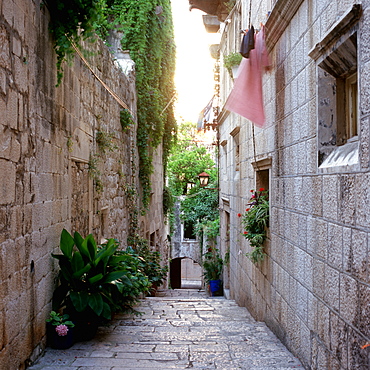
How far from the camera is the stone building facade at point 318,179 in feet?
8.21

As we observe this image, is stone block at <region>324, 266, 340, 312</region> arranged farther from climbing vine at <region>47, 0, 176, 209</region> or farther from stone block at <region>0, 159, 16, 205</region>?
climbing vine at <region>47, 0, 176, 209</region>

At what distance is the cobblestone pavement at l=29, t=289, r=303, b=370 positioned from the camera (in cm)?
352

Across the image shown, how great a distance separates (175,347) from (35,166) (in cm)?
213

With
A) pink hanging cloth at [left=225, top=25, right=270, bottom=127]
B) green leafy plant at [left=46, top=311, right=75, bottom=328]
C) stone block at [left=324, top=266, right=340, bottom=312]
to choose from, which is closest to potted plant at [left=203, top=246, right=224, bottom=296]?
pink hanging cloth at [left=225, top=25, right=270, bottom=127]

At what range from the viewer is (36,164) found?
3.47 meters

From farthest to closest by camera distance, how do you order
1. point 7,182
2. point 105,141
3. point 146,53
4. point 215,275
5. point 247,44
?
point 215,275 < point 146,53 < point 105,141 < point 247,44 < point 7,182

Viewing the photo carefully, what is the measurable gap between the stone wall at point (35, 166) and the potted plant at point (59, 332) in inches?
3.8

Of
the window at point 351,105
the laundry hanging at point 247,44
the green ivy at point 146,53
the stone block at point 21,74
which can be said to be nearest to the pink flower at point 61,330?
the stone block at point 21,74

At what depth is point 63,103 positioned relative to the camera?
4289mm

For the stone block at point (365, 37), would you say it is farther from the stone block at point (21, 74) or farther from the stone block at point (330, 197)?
the stone block at point (21, 74)

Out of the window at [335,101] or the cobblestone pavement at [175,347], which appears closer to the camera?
the window at [335,101]

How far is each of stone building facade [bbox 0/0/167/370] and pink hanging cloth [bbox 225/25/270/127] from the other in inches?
74.7

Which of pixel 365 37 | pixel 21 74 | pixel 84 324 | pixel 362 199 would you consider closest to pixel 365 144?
pixel 362 199

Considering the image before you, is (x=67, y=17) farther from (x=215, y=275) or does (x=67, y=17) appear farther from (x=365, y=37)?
(x=215, y=275)
